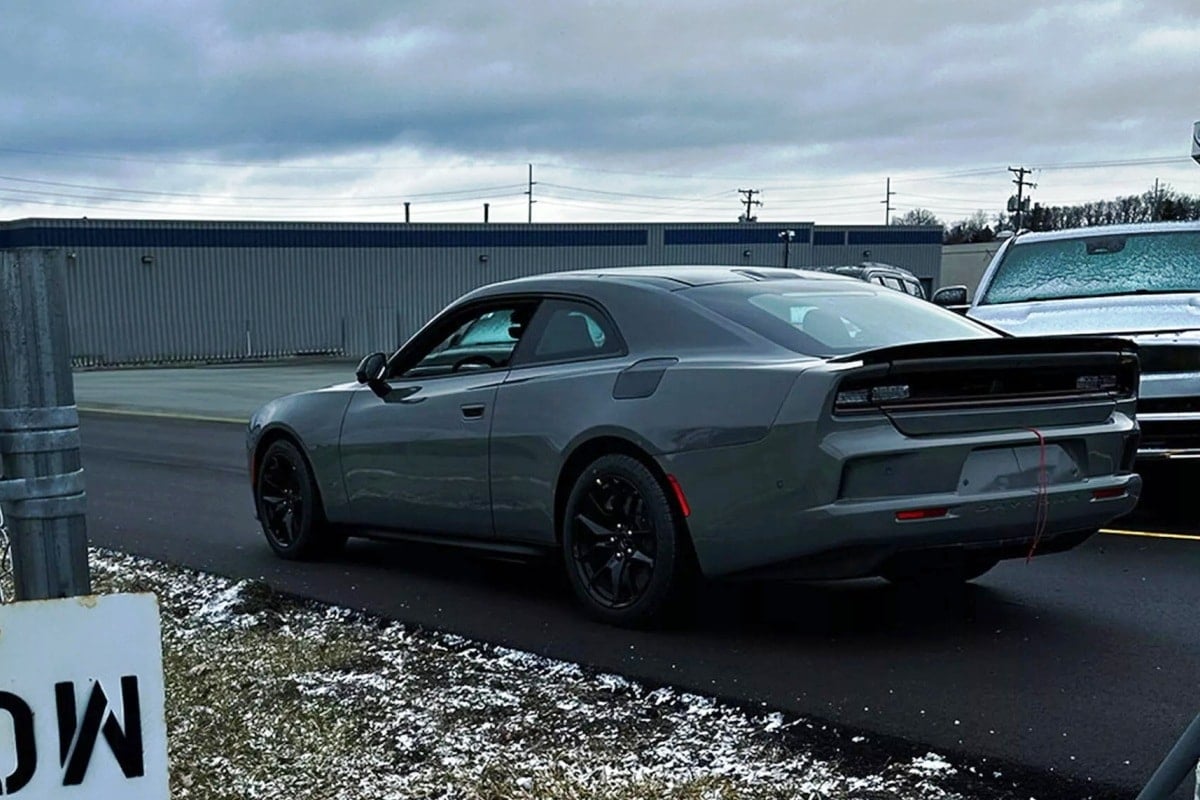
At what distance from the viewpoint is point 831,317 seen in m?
5.83

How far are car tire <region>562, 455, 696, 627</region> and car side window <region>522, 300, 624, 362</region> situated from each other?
23.6 inches

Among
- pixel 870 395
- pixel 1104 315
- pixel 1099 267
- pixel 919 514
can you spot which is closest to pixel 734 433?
pixel 870 395

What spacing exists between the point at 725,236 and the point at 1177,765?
5890 cm

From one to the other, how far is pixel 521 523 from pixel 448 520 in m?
0.56

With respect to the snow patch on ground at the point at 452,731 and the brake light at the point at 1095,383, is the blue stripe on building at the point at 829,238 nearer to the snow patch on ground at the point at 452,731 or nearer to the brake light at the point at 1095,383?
the brake light at the point at 1095,383

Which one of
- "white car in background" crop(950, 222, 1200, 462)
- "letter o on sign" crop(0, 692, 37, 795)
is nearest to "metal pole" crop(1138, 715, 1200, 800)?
"letter o on sign" crop(0, 692, 37, 795)

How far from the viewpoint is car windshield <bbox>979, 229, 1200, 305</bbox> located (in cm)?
971

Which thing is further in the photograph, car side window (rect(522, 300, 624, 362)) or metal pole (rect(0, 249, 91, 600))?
car side window (rect(522, 300, 624, 362))

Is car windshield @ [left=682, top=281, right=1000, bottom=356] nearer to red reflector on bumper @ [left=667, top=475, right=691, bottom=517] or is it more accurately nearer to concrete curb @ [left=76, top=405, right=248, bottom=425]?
red reflector on bumper @ [left=667, top=475, right=691, bottom=517]

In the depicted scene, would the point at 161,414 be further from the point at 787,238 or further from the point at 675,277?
the point at 787,238

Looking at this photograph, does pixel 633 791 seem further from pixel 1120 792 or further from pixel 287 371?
pixel 287 371

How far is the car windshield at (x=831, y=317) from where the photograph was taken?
5543mm

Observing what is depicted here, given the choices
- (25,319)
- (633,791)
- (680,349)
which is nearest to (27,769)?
(25,319)

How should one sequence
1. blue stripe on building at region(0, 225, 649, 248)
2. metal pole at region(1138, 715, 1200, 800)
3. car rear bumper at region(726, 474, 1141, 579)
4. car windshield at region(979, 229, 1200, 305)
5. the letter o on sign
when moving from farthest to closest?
blue stripe on building at region(0, 225, 649, 248)
car windshield at region(979, 229, 1200, 305)
car rear bumper at region(726, 474, 1141, 579)
metal pole at region(1138, 715, 1200, 800)
the letter o on sign
